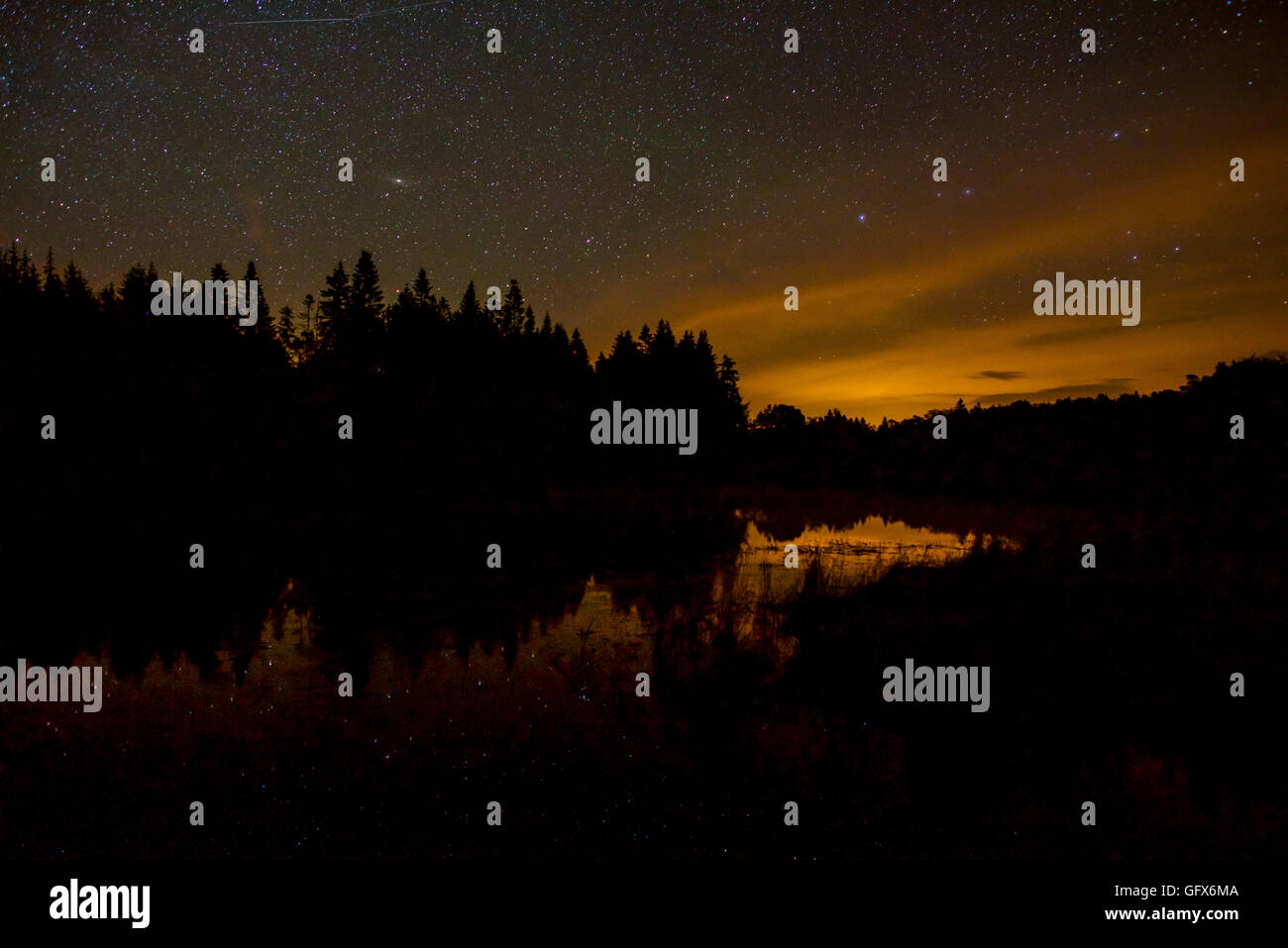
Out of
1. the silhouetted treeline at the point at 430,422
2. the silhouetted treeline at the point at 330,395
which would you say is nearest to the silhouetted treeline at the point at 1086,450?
the silhouetted treeline at the point at 430,422

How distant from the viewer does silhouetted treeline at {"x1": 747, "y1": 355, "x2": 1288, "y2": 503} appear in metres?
26.4

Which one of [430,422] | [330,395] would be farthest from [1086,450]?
[330,395]

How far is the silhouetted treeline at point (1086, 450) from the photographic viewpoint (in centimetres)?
2636

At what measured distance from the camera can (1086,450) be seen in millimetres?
34312

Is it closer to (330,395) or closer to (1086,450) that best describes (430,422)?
(330,395)

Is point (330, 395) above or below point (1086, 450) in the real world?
above

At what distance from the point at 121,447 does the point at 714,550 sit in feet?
72.7

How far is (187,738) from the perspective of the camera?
20.4 feet

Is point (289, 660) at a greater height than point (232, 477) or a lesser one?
lesser

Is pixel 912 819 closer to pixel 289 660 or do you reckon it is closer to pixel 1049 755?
pixel 1049 755

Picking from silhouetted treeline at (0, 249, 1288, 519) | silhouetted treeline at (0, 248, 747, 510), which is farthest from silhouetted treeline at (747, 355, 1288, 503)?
silhouetted treeline at (0, 248, 747, 510)

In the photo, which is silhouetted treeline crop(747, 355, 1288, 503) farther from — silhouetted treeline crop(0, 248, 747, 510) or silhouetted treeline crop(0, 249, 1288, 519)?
silhouetted treeline crop(0, 248, 747, 510)

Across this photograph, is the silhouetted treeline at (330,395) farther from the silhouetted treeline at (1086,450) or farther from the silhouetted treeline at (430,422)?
the silhouetted treeline at (1086,450)
